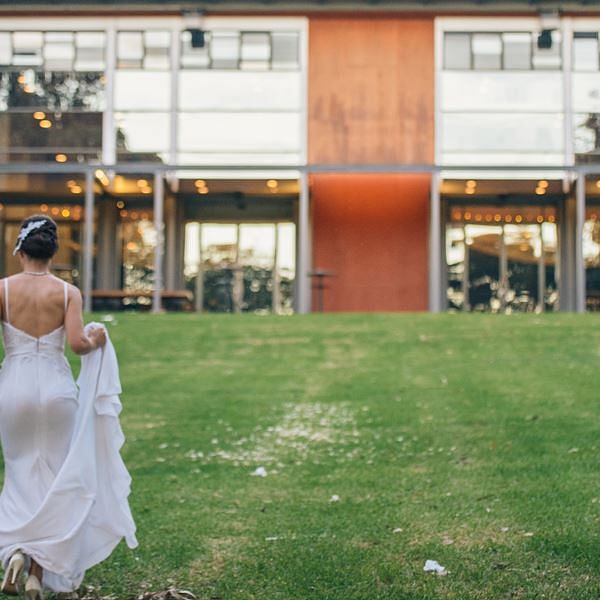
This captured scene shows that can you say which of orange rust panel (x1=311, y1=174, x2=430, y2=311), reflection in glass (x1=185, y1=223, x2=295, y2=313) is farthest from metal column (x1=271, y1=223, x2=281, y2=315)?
orange rust panel (x1=311, y1=174, x2=430, y2=311)

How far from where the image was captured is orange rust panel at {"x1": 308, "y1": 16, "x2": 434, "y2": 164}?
2706cm

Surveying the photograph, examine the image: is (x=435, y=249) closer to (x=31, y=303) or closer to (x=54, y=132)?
(x=54, y=132)

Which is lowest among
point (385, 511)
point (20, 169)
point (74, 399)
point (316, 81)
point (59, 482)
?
point (385, 511)

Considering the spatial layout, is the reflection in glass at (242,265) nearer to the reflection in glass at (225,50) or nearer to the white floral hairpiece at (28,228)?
the reflection in glass at (225,50)

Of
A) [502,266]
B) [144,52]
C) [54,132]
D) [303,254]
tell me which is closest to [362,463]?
[303,254]

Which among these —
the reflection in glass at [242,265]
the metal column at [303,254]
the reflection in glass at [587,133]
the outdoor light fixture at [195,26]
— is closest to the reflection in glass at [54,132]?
the outdoor light fixture at [195,26]

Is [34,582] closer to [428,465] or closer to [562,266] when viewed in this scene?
[428,465]

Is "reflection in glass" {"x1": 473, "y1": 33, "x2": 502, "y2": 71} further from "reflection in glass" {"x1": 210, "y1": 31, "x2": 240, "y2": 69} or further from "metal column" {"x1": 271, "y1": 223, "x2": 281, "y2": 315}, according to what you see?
"metal column" {"x1": 271, "y1": 223, "x2": 281, "y2": 315}

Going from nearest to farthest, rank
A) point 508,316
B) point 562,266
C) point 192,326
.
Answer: point 192,326 → point 508,316 → point 562,266

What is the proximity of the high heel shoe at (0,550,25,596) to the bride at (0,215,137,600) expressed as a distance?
11 centimetres

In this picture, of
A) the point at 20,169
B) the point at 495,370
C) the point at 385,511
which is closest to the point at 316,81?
the point at 20,169

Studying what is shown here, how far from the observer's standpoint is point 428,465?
9008 millimetres

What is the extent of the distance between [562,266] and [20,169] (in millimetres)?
14559

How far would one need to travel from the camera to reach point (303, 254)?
25609 millimetres
